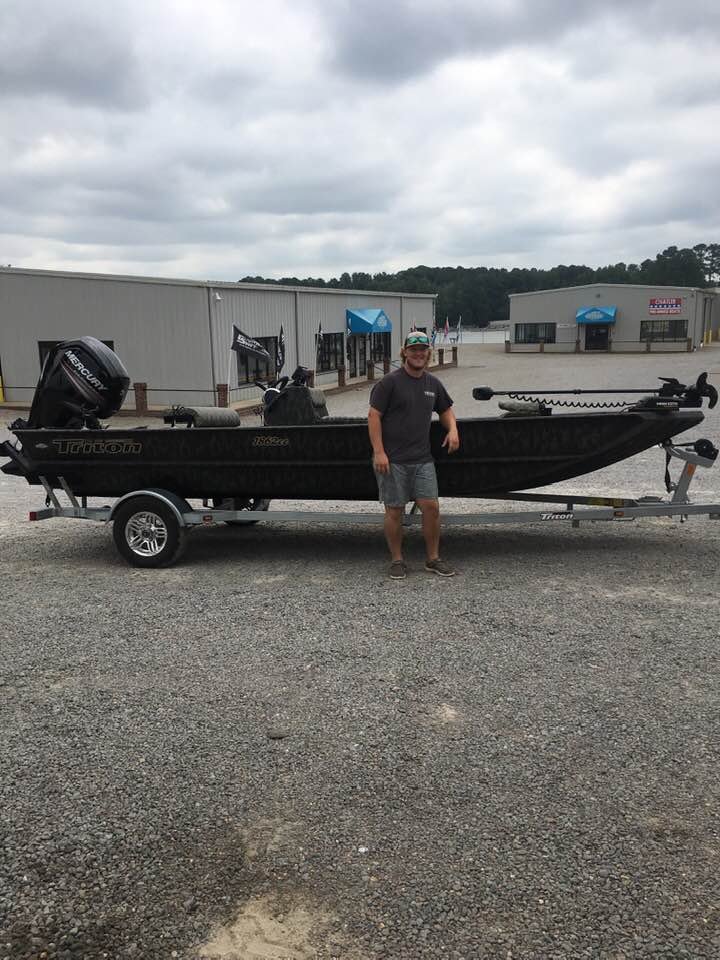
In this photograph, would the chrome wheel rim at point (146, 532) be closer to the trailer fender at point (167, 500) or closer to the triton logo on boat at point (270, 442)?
the trailer fender at point (167, 500)

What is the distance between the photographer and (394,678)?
4133 millimetres

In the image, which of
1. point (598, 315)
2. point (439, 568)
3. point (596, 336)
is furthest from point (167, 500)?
point (596, 336)

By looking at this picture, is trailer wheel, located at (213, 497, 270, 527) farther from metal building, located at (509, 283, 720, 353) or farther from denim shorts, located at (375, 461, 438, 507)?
metal building, located at (509, 283, 720, 353)

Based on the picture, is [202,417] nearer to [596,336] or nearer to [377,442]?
[377,442]

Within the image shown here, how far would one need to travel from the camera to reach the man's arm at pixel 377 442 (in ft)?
18.7

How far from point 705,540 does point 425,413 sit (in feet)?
8.89

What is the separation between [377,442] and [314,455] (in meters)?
0.78

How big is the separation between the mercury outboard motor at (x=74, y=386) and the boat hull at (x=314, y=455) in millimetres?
282

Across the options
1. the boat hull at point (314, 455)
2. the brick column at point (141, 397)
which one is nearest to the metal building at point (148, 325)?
the brick column at point (141, 397)

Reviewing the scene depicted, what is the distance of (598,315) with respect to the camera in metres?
45.9

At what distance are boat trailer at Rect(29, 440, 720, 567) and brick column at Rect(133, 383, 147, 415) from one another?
1362 cm

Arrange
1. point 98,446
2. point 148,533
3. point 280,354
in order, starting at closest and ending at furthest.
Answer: point 148,533 < point 98,446 < point 280,354

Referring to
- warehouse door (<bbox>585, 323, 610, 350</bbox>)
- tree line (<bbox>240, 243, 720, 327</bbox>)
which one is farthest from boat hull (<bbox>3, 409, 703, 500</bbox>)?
tree line (<bbox>240, 243, 720, 327</bbox>)

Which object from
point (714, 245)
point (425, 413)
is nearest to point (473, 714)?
point (425, 413)
